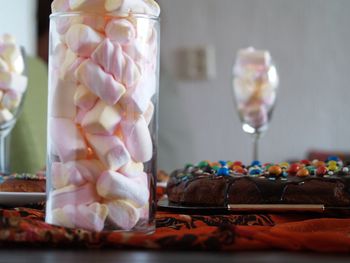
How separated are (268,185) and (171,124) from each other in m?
1.58

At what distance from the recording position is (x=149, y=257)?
0.59 meters

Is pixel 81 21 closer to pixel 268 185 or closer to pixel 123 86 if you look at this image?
pixel 123 86

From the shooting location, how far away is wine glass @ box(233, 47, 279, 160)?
144cm

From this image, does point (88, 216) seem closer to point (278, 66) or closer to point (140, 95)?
point (140, 95)

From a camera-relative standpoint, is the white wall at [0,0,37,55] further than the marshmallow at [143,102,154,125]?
Yes

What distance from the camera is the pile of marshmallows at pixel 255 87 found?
1.44m

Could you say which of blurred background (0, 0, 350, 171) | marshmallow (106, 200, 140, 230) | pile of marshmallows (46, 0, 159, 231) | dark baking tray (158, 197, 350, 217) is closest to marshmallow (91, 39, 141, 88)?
pile of marshmallows (46, 0, 159, 231)

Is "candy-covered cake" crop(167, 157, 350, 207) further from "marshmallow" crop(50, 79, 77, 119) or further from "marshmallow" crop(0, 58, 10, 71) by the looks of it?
"marshmallow" crop(0, 58, 10, 71)

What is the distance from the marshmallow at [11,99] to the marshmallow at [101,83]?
47cm

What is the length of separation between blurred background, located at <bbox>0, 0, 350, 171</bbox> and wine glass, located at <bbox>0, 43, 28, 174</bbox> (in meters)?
1.58

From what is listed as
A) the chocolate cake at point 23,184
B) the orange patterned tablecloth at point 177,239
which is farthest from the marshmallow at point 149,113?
the chocolate cake at point 23,184

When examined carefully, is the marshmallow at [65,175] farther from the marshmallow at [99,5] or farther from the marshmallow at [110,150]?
the marshmallow at [99,5]

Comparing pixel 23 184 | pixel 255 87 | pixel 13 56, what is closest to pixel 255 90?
pixel 255 87

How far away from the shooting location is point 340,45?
276cm
